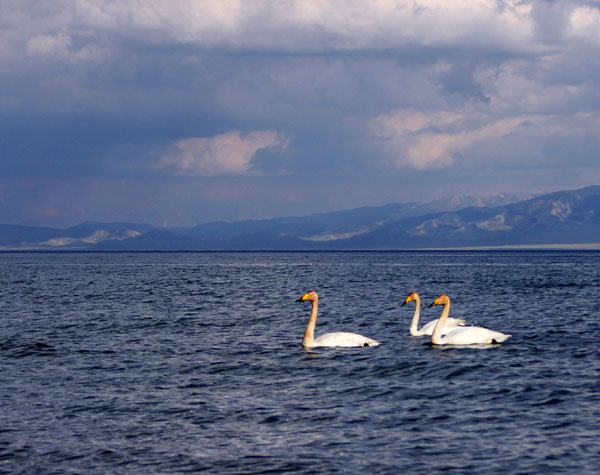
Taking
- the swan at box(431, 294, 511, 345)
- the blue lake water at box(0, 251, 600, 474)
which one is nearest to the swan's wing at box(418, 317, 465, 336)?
the blue lake water at box(0, 251, 600, 474)

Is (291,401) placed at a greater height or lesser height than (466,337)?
lesser

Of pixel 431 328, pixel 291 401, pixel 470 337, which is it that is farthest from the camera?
pixel 431 328

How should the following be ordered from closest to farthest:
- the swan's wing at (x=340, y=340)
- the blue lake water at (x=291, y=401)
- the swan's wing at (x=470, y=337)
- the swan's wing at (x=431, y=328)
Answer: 1. the blue lake water at (x=291, y=401)
2. the swan's wing at (x=340, y=340)
3. the swan's wing at (x=470, y=337)
4. the swan's wing at (x=431, y=328)

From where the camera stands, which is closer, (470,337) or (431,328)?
(470,337)

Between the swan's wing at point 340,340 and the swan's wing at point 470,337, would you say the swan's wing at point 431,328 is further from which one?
the swan's wing at point 340,340

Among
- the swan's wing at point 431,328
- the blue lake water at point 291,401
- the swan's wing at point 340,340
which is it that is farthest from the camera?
the swan's wing at point 431,328

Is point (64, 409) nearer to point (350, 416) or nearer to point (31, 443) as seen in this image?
point (31, 443)

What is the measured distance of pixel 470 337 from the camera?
96.2 feet

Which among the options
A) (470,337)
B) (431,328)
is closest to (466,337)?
(470,337)

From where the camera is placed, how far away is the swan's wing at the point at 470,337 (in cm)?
2930

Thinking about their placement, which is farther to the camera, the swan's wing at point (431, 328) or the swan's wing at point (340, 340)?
the swan's wing at point (431, 328)

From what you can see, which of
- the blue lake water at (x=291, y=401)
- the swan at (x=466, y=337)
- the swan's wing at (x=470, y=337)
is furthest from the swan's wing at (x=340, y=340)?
the swan's wing at (x=470, y=337)

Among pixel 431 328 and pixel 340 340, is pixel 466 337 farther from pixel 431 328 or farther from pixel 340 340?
pixel 340 340

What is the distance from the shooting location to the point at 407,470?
1447 centimetres
